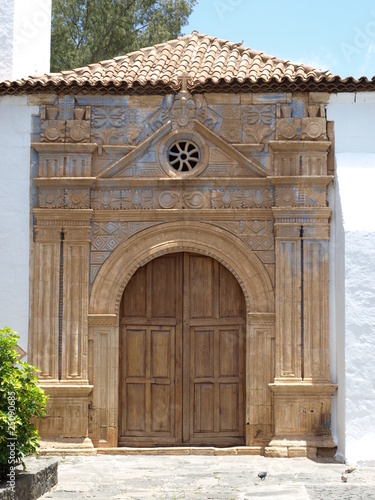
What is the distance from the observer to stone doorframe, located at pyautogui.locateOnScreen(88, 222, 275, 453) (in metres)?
11.5

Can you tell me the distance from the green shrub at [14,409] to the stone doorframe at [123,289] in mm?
2843

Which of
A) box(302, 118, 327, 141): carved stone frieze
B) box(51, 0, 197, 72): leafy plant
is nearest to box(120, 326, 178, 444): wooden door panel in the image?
box(302, 118, 327, 141): carved stone frieze

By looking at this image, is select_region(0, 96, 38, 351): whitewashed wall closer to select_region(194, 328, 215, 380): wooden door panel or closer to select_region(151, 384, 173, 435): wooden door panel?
select_region(151, 384, 173, 435): wooden door panel

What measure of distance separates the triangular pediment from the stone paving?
3.49m

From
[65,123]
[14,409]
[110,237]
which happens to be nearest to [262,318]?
[110,237]

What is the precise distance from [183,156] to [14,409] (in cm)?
468

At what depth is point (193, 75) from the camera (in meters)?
12.2

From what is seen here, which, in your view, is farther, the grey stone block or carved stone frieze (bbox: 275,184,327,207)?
carved stone frieze (bbox: 275,184,327,207)

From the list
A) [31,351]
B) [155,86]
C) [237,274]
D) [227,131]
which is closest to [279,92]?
[227,131]

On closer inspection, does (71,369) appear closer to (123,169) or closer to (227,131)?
(123,169)

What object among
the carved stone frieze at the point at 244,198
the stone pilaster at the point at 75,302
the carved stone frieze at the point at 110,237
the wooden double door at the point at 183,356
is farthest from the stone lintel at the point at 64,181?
the carved stone frieze at the point at 244,198

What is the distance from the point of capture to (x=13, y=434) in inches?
324

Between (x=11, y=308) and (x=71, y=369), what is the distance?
3.52ft

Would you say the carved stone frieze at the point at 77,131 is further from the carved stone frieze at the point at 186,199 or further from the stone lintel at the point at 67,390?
the stone lintel at the point at 67,390
